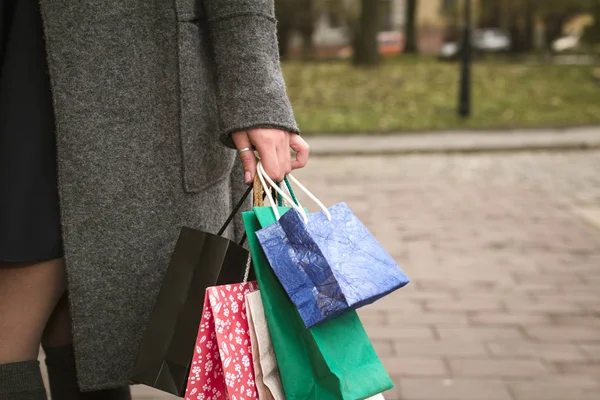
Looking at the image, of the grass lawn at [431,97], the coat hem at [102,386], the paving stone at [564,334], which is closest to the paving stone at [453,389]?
the paving stone at [564,334]

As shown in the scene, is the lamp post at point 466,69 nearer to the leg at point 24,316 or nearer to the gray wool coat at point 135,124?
the gray wool coat at point 135,124

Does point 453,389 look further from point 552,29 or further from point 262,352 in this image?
point 552,29

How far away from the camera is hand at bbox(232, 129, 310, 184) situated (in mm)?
1469

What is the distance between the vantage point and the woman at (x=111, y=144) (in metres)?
1.45

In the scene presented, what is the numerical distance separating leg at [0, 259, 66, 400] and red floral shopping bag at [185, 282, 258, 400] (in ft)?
1.04

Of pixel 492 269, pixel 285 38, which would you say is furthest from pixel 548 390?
pixel 285 38

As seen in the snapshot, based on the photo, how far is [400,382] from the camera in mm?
3250

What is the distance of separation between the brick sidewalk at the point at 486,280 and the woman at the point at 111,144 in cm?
176

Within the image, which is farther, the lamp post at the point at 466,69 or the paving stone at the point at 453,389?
the lamp post at the point at 466,69

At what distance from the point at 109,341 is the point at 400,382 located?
6.30 ft

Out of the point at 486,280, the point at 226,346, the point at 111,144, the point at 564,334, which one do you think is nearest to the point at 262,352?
the point at 226,346

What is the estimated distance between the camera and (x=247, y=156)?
1.49m

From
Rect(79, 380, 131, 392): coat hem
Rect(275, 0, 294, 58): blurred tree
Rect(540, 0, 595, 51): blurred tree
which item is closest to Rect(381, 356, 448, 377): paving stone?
Rect(79, 380, 131, 392): coat hem

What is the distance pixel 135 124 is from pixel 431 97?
550 inches
